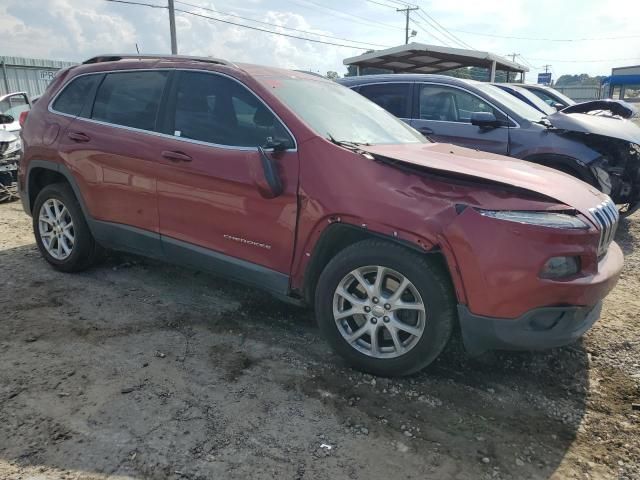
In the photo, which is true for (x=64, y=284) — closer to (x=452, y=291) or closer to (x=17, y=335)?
(x=17, y=335)

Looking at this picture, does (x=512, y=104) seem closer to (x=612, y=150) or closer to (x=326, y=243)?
(x=612, y=150)

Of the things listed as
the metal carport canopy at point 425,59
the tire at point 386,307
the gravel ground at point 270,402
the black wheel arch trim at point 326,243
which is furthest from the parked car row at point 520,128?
the metal carport canopy at point 425,59

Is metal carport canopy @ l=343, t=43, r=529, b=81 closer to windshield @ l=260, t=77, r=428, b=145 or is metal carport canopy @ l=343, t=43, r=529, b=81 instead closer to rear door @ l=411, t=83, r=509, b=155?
rear door @ l=411, t=83, r=509, b=155

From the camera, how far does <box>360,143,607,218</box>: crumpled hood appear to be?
2.86 meters

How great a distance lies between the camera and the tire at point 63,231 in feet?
14.9

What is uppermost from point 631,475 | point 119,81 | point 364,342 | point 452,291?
point 119,81

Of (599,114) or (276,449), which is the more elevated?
(599,114)

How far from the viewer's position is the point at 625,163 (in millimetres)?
6348

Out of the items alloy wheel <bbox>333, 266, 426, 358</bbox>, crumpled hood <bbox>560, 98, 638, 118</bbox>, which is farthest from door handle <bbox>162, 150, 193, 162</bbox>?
crumpled hood <bbox>560, 98, 638, 118</bbox>

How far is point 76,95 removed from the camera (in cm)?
456

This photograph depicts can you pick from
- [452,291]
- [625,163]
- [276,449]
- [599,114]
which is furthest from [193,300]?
[599,114]

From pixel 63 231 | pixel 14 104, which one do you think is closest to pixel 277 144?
pixel 63 231

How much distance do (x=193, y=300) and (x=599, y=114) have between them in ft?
21.2

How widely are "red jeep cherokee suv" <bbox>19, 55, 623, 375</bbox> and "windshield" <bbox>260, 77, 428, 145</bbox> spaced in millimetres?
16
